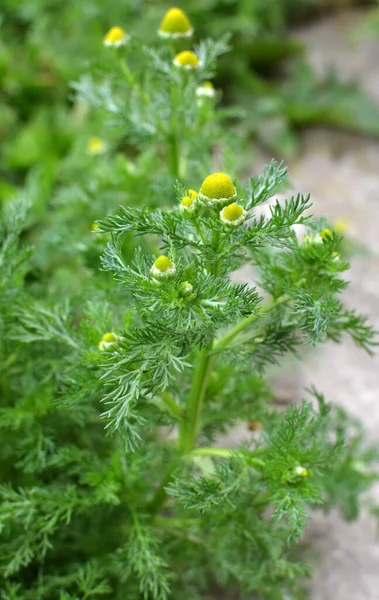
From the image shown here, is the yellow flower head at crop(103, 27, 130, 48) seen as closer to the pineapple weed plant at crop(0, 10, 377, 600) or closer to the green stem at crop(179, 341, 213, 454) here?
the pineapple weed plant at crop(0, 10, 377, 600)

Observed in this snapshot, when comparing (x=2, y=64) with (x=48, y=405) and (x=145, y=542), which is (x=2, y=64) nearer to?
(x=48, y=405)

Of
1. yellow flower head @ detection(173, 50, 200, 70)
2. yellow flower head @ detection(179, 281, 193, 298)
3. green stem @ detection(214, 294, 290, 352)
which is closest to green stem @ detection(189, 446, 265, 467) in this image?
green stem @ detection(214, 294, 290, 352)

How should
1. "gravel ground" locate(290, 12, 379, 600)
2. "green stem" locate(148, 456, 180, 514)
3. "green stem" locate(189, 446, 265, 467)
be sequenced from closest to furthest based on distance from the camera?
"green stem" locate(189, 446, 265, 467) < "green stem" locate(148, 456, 180, 514) < "gravel ground" locate(290, 12, 379, 600)

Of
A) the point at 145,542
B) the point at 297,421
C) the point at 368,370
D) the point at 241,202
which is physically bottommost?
the point at 145,542

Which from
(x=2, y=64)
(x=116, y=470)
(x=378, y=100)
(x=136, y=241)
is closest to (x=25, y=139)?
(x=2, y=64)

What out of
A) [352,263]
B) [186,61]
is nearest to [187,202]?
[186,61]

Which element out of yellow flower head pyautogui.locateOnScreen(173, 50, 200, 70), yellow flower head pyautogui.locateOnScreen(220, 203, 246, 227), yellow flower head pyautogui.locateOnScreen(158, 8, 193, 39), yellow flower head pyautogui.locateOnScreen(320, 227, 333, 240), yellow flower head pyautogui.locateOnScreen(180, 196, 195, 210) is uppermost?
yellow flower head pyautogui.locateOnScreen(158, 8, 193, 39)

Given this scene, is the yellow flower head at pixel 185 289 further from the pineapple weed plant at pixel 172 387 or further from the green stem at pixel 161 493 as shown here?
the green stem at pixel 161 493
